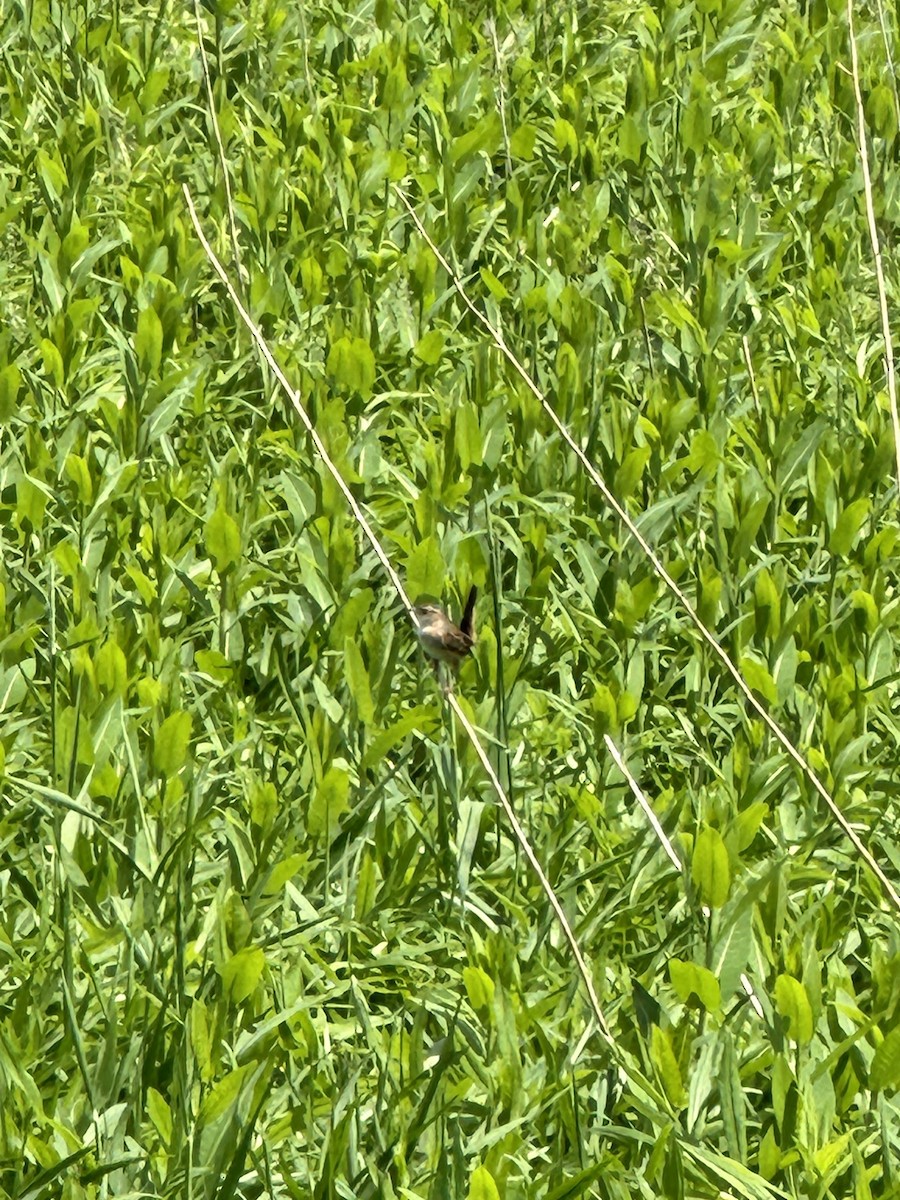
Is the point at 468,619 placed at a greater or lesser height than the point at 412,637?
greater

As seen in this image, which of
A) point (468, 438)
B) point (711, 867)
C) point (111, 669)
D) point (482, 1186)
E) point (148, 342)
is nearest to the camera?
point (482, 1186)

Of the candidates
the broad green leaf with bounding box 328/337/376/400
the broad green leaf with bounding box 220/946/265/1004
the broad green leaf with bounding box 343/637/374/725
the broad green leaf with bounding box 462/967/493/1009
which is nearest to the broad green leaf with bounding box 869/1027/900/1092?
the broad green leaf with bounding box 462/967/493/1009

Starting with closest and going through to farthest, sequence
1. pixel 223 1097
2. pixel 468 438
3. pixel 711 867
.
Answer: pixel 223 1097 < pixel 711 867 < pixel 468 438

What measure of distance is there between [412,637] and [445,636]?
609 millimetres

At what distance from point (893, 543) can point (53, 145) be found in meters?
2.72

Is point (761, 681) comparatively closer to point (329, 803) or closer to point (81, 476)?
point (329, 803)

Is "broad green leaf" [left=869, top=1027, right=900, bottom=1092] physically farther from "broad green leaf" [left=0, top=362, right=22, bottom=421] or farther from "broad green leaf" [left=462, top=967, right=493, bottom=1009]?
"broad green leaf" [left=0, top=362, right=22, bottom=421]

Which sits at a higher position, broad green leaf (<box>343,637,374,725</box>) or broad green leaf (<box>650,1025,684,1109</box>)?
broad green leaf (<box>343,637,374,725</box>)

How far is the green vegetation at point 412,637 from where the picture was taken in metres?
2.54

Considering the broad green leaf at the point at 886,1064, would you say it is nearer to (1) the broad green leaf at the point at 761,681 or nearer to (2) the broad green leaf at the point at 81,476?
(1) the broad green leaf at the point at 761,681

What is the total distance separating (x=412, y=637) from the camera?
3660 mm

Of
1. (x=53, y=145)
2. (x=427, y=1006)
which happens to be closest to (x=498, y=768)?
(x=427, y=1006)

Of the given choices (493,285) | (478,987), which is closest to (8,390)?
(493,285)

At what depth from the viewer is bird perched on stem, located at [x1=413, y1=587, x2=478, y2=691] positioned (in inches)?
119
